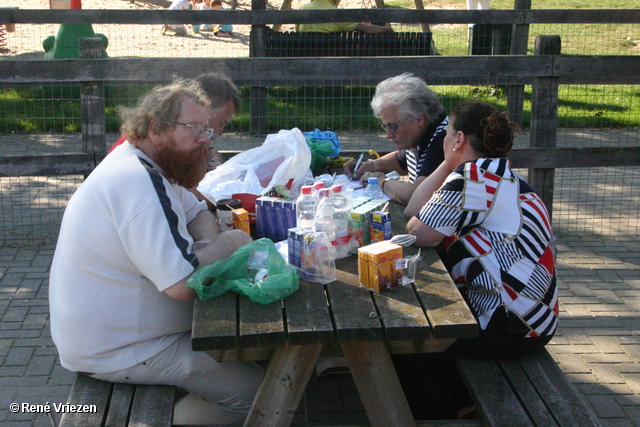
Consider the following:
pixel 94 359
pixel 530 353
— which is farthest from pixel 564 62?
pixel 94 359

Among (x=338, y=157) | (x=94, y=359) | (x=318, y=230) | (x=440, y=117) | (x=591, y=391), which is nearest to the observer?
(x=94, y=359)

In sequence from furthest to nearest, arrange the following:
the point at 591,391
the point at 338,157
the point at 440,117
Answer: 1. the point at 338,157
2. the point at 440,117
3. the point at 591,391

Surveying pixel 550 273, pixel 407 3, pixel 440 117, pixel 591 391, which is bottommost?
pixel 591 391

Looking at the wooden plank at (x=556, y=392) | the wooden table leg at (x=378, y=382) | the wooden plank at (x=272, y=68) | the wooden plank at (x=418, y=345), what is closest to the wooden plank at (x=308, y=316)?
the wooden table leg at (x=378, y=382)

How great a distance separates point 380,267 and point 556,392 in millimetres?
801

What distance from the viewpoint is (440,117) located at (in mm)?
3891

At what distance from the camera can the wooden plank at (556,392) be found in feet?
7.66

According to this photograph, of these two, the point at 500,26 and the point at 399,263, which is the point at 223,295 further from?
the point at 500,26

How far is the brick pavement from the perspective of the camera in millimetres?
3311

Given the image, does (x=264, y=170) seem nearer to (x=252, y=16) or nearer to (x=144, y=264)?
(x=144, y=264)

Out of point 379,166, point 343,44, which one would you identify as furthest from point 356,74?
point 343,44

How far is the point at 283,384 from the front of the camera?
2.29 metres

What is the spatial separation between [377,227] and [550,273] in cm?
73

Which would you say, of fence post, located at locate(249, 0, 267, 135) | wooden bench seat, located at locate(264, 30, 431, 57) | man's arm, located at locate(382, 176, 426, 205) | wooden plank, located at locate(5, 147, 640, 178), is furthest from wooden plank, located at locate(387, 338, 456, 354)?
wooden bench seat, located at locate(264, 30, 431, 57)
